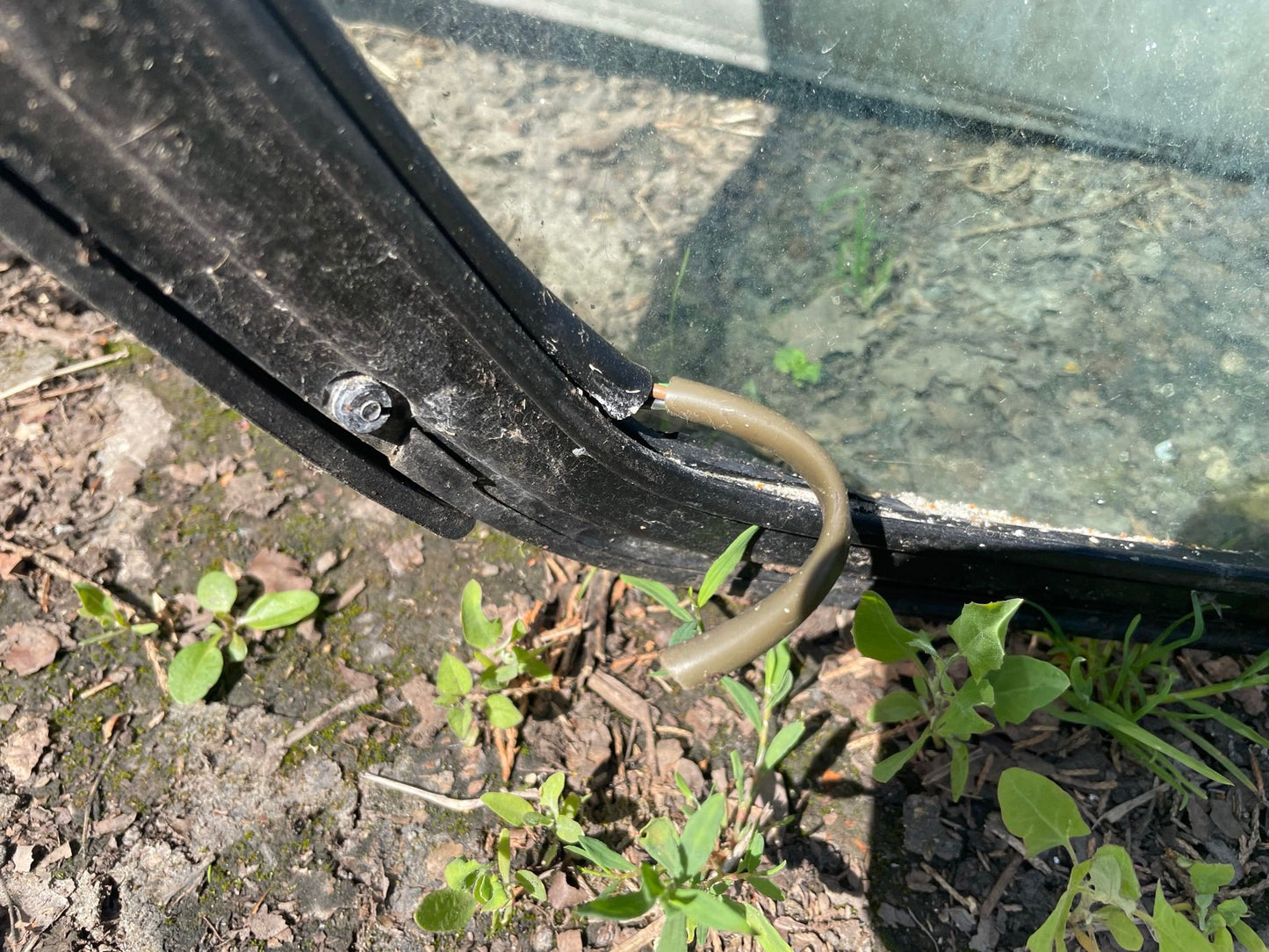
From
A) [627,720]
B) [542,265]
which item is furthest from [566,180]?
[627,720]

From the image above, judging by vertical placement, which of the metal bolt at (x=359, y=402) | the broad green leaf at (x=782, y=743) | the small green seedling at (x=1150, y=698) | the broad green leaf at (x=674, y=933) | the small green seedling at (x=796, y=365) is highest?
the metal bolt at (x=359, y=402)

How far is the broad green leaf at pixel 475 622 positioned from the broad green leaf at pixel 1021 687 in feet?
2.94

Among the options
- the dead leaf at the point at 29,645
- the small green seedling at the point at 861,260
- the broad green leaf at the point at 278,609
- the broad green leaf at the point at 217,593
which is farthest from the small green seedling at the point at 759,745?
the dead leaf at the point at 29,645

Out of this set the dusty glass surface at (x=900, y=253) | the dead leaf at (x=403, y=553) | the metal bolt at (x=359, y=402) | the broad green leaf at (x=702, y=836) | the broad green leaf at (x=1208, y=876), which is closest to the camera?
the metal bolt at (x=359, y=402)

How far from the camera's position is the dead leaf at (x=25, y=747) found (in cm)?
159

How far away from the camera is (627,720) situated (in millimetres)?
1723

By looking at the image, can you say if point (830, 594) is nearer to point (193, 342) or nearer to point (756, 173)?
point (756, 173)

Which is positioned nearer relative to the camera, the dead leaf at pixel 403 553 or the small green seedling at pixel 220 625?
the small green seedling at pixel 220 625

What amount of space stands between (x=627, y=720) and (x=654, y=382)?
779 millimetres

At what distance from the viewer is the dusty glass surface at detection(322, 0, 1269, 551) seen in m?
1.10

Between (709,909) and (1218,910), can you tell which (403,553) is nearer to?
(709,909)

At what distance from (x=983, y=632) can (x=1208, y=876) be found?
57cm

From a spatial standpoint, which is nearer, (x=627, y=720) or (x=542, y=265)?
(x=542, y=265)

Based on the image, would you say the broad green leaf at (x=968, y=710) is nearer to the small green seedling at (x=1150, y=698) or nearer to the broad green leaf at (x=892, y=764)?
the broad green leaf at (x=892, y=764)
